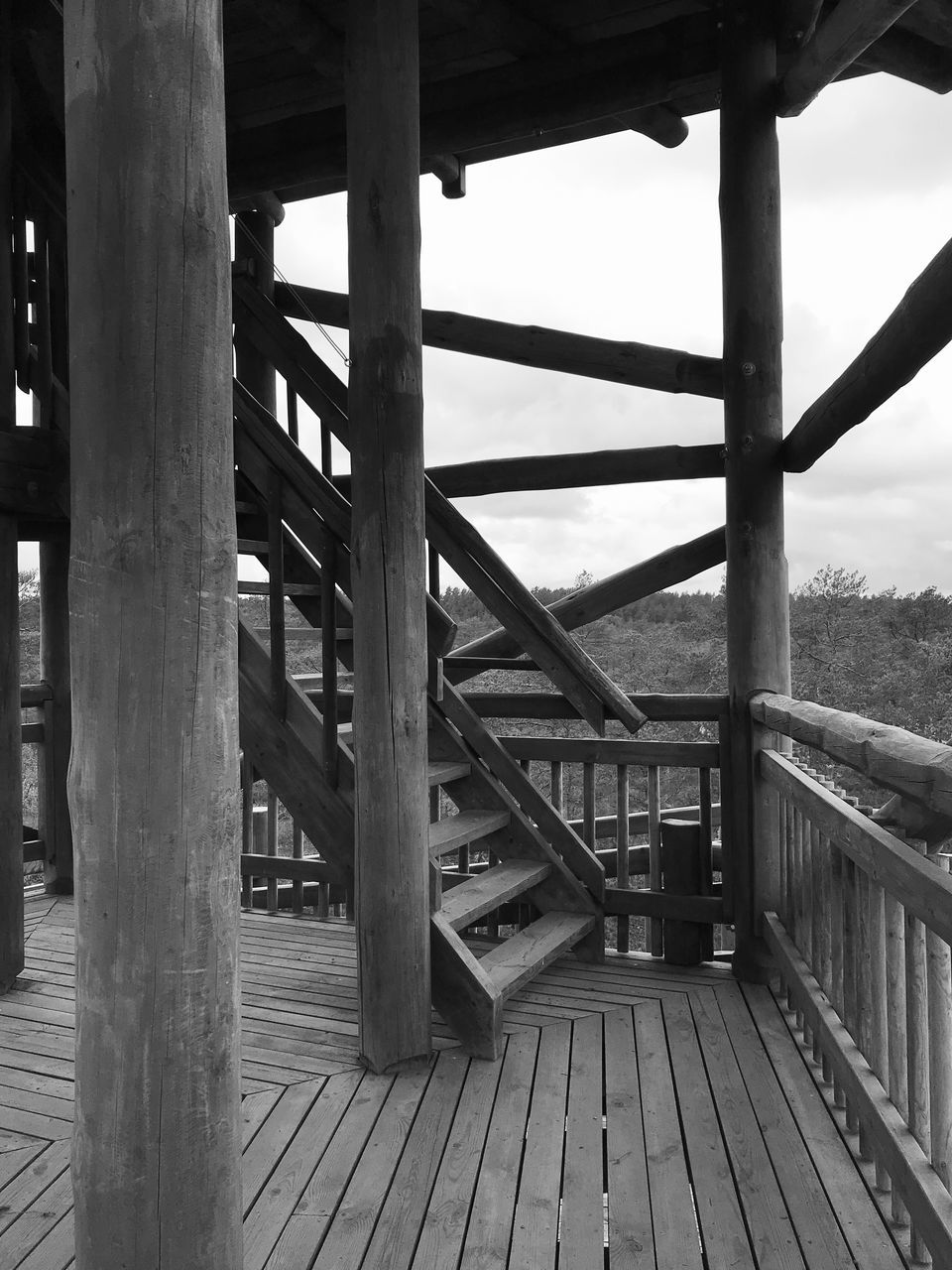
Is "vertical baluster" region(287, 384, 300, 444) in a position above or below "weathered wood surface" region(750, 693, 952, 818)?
above

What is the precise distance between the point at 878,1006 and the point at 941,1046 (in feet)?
1.71

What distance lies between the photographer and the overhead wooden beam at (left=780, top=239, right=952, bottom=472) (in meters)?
1.93

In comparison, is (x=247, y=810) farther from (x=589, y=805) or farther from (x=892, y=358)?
(x=892, y=358)

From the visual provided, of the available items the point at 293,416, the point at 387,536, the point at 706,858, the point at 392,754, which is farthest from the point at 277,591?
the point at 706,858

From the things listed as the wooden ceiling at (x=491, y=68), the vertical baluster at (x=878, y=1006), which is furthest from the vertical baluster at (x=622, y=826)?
the wooden ceiling at (x=491, y=68)

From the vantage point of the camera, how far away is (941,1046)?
1.83 m

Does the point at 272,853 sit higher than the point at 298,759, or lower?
lower

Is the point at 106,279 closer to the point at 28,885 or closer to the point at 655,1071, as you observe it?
the point at 655,1071

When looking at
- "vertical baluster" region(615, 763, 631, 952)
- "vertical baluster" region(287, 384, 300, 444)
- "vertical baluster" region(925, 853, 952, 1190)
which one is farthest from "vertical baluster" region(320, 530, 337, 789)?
"vertical baluster" region(925, 853, 952, 1190)

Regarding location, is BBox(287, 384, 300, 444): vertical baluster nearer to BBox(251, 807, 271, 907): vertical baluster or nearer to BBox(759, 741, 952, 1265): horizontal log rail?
BBox(251, 807, 271, 907): vertical baluster

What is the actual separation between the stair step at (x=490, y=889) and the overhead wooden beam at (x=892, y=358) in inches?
79.2

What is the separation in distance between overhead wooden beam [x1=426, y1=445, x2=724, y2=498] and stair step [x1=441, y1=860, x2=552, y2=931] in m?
1.69

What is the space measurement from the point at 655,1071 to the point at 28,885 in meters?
4.06

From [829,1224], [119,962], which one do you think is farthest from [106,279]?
[829,1224]
